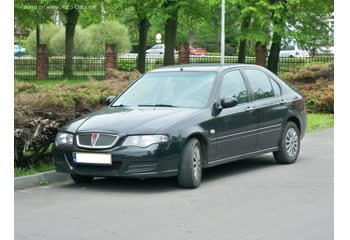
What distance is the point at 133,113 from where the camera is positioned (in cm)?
953

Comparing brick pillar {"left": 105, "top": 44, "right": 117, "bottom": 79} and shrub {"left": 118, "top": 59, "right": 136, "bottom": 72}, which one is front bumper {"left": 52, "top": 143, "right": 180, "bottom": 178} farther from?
shrub {"left": 118, "top": 59, "right": 136, "bottom": 72}

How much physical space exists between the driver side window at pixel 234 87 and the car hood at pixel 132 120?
852 mm

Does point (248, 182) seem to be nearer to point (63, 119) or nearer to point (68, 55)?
point (63, 119)

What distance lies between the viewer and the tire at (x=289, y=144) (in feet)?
37.2

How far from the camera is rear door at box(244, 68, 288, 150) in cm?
1084

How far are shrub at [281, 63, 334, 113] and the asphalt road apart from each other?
421 inches

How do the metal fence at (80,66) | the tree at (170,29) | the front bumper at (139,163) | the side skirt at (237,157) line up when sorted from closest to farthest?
the front bumper at (139,163)
the side skirt at (237,157)
the tree at (170,29)
the metal fence at (80,66)

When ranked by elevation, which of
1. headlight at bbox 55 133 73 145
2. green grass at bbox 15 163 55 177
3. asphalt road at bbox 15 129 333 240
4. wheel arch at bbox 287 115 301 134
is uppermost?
wheel arch at bbox 287 115 301 134

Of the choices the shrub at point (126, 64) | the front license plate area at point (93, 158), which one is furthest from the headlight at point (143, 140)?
the shrub at point (126, 64)

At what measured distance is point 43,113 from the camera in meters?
10.1

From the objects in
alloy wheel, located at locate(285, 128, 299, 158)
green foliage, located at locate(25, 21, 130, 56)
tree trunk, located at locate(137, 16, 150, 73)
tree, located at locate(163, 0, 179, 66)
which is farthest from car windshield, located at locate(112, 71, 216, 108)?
green foliage, located at locate(25, 21, 130, 56)

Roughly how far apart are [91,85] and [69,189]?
3.42m

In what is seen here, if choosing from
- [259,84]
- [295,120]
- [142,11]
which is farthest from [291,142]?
[142,11]

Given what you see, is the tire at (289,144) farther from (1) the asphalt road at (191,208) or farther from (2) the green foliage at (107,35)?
(2) the green foliage at (107,35)
